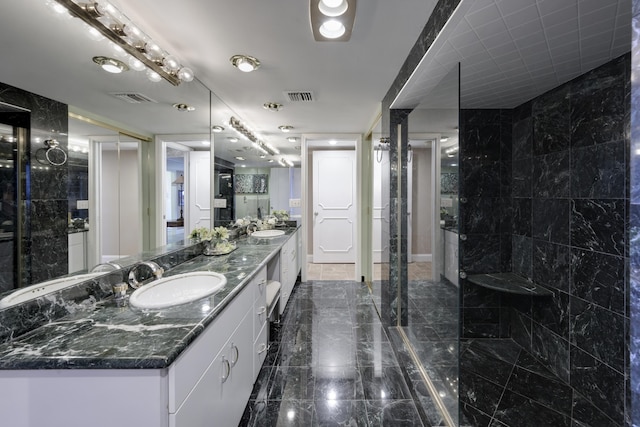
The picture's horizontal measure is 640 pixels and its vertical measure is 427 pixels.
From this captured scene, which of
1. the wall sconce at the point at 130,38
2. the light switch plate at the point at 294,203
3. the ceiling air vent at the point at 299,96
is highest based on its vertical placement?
the ceiling air vent at the point at 299,96

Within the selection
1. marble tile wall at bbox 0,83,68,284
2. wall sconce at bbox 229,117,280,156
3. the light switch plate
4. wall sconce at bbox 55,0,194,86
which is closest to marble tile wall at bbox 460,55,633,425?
wall sconce at bbox 229,117,280,156

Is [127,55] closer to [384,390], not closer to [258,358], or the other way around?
[258,358]

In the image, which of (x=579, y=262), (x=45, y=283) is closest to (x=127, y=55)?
(x=45, y=283)

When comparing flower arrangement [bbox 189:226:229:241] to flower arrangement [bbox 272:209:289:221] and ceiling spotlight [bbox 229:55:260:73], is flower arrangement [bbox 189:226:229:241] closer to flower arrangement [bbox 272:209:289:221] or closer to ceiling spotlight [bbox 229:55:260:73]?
ceiling spotlight [bbox 229:55:260:73]

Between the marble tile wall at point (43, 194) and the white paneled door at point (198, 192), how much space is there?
3.50 feet

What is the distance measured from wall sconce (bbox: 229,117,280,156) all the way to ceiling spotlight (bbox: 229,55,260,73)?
106 cm

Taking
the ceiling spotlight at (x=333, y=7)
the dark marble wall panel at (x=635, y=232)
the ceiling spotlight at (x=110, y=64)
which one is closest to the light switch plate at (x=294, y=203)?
the ceiling spotlight at (x=110, y=64)

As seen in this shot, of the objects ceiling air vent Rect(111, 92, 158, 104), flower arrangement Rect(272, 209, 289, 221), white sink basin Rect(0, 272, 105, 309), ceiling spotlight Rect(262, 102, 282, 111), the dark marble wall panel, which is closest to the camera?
the dark marble wall panel

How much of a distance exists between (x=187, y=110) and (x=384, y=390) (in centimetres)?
250

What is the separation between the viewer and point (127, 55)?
147 cm

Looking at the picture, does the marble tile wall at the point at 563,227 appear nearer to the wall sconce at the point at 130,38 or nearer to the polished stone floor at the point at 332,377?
the polished stone floor at the point at 332,377

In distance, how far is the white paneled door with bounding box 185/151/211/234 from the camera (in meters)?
2.28

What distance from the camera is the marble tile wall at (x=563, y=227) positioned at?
1644 mm

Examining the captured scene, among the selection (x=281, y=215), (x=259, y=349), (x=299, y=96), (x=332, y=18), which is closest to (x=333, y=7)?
(x=332, y=18)
